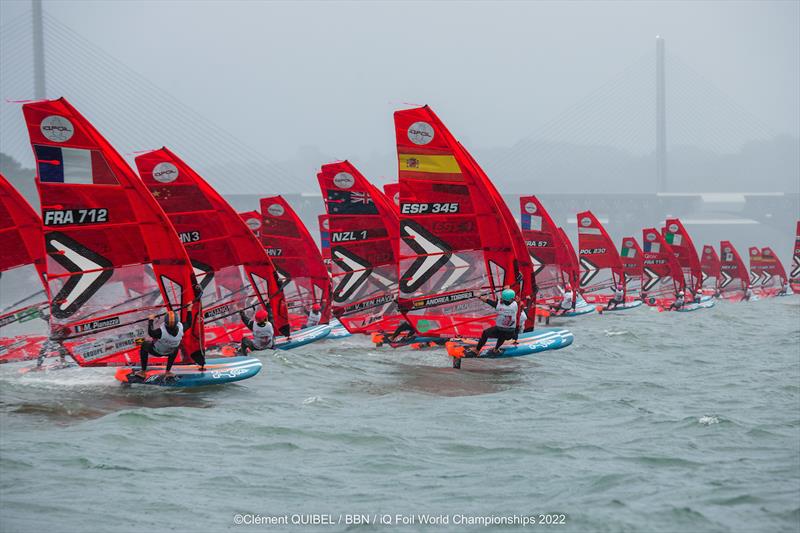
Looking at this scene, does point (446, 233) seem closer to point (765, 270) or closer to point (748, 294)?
point (748, 294)

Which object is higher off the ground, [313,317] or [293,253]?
[293,253]

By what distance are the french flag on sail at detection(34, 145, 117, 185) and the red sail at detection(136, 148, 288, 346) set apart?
256 centimetres

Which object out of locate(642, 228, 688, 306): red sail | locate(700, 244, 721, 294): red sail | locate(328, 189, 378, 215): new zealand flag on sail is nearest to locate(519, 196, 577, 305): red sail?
locate(642, 228, 688, 306): red sail

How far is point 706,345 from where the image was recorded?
60.6 ft

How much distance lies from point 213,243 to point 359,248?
340 centimetres

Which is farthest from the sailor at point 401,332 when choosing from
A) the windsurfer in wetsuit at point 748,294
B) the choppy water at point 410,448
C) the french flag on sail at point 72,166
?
the windsurfer in wetsuit at point 748,294

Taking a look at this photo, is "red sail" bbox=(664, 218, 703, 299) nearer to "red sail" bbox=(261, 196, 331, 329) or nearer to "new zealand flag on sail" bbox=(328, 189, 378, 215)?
"red sail" bbox=(261, 196, 331, 329)

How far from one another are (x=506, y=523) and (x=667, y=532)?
41.6 inches

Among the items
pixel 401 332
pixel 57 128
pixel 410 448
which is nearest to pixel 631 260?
pixel 401 332

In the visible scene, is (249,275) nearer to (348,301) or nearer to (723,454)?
(348,301)

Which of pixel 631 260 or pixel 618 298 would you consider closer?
pixel 618 298

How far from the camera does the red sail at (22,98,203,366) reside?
11.3 m

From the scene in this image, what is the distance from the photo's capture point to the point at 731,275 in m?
40.0

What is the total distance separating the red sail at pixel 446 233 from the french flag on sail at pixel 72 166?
473cm
